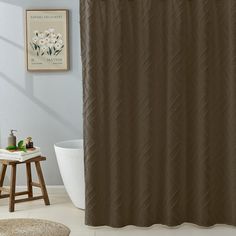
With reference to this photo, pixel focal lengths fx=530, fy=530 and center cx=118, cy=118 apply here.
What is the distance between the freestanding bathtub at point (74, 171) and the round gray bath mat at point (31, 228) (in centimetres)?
43

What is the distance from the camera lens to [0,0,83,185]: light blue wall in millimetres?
4871

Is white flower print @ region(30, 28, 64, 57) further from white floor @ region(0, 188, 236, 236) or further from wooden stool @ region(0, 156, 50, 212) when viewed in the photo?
white floor @ region(0, 188, 236, 236)

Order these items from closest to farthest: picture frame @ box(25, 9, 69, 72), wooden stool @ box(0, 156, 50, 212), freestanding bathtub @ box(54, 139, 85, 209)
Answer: freestanding bathtub @ box(54, 139, 85, 209), wooden stool @ box(0, 156, 50, 212), picture frame @ box(25, 9, 69, 72)

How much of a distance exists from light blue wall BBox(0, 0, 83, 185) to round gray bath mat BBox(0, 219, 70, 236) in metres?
0.93

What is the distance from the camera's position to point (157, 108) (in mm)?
3928

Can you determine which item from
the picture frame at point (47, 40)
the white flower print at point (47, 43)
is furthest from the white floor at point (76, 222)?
the white flower print at point (47, 43)

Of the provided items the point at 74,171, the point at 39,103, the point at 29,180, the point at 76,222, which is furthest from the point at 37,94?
the point at 76,222

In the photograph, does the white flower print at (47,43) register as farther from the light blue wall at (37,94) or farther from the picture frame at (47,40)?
the light blue wall at (37,94)

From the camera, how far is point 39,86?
492cm

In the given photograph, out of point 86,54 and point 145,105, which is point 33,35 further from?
point 145,105

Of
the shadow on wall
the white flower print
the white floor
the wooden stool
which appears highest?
the white flower print

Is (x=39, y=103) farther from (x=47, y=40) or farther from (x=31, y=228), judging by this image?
(x=31, y=228)

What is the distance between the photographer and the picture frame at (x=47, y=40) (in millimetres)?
4836

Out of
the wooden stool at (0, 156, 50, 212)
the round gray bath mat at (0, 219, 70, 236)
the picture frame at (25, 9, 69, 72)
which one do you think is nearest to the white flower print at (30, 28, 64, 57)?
the picture frame at (25, 9, 69, 72)
